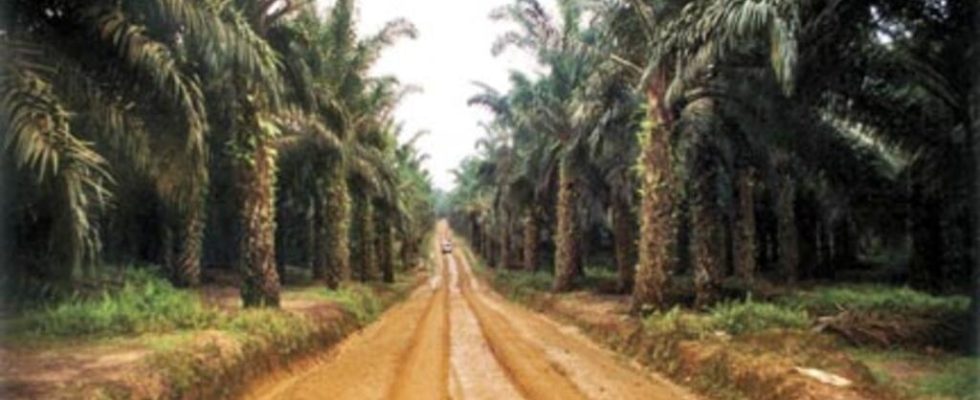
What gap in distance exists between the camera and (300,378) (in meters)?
16.8

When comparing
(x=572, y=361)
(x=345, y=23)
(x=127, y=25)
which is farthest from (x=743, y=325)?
(x=345, y=23)

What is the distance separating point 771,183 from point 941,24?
13.0 metres

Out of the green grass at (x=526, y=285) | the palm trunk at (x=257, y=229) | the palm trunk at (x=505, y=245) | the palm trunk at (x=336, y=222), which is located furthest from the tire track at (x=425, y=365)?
the palm trunk at (x=505, y=245)

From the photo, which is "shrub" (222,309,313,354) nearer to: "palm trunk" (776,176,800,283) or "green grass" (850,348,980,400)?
"green grass" (850,348,980,400)

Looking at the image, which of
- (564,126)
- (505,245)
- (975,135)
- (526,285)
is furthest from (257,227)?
(505,245)

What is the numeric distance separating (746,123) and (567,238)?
15096mm

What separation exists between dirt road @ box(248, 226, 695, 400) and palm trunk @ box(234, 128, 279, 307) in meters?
2.18

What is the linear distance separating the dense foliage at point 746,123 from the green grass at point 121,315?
957cm

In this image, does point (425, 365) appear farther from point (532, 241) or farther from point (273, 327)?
point (532, 241)

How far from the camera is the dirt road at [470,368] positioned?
14617 millimetres

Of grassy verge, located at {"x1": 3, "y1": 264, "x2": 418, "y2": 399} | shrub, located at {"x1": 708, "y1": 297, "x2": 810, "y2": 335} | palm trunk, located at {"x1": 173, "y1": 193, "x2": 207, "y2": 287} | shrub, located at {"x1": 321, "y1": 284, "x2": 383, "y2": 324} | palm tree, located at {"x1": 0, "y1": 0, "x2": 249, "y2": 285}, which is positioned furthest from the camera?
palm trunk, located at {"x1": 173, "y1": 193, "x2": 207, "y2": 287}

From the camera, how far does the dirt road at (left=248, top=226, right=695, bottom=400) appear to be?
14617 mm

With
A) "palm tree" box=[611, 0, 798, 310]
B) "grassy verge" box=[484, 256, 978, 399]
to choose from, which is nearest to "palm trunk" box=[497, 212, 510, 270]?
"palm tree" box=[611, 0, 798, 310]

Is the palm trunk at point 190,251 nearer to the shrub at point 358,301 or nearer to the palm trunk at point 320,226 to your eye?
the shrub at point 358,301
